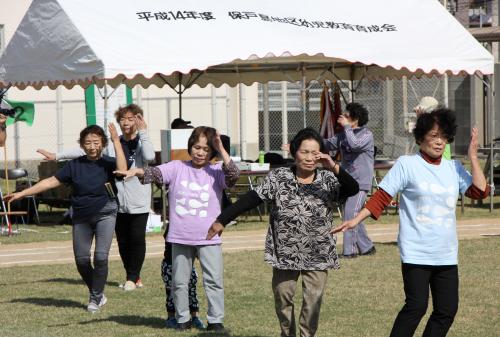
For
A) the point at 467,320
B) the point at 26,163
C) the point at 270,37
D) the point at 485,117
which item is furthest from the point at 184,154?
Result: the point at 485,117

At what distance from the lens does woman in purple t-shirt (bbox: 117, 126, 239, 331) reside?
8820mm

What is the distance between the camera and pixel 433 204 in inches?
277

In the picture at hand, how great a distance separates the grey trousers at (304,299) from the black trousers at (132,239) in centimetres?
418

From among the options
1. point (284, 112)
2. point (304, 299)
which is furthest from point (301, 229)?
point (284, 112)

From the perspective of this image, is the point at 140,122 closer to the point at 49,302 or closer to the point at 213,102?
the point at 49,302

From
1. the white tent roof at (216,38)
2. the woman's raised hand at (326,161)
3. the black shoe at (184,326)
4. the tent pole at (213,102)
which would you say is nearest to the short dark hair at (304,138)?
the woman's raised hand at (326,161)

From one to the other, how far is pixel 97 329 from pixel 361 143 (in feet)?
17.7

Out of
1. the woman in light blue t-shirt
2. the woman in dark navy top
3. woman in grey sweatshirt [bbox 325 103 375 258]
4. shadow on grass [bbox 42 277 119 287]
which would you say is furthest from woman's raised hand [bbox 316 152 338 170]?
woman in grey sweatshirt [bbox 325 103 375 258]

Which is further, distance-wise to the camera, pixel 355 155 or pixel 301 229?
pixel 355 155

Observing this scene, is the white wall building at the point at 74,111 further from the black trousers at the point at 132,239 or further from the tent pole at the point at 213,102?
the black trousers at the point at 132,239

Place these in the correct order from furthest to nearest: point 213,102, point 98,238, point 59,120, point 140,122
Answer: point 213,102, point 59,120, point 140,122, point 98,238

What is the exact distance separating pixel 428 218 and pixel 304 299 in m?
1.07

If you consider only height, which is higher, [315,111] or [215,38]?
[215,38]

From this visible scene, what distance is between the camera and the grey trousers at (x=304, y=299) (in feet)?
24.8
